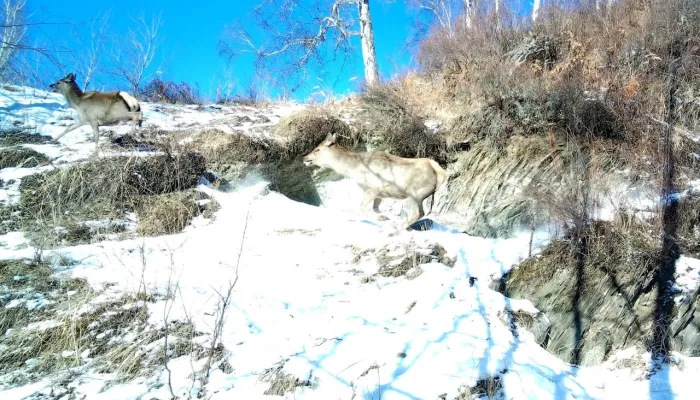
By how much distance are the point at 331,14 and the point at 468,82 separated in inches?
249

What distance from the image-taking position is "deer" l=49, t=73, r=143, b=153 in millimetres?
8422

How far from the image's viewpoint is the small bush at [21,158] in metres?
7.42

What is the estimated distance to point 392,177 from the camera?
6.93 metres

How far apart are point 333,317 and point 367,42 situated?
10933 millimetres

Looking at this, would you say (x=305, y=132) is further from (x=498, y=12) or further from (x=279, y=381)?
(x=279, y=381)

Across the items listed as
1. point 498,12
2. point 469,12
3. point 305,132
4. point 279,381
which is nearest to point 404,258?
point 279,381

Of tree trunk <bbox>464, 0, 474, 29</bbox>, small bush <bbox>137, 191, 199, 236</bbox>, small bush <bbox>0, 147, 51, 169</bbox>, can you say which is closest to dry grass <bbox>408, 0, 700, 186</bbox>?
tree trunk <bbox>464, 0, 474, 29</bbox>

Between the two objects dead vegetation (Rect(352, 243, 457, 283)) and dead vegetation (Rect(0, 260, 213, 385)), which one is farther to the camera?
dead vegetation (Rect(352, 243, 457, 283))

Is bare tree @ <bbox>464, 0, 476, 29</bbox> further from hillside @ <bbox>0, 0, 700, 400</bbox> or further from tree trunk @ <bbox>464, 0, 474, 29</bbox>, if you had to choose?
hillside @ <bbox>0, 0, 700, 400</bbox>

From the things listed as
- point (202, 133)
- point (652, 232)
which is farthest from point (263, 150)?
point (652, 232)

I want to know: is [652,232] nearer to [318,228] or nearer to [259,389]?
[318,228]

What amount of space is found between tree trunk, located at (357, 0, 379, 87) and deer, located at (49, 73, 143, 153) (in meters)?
6.79

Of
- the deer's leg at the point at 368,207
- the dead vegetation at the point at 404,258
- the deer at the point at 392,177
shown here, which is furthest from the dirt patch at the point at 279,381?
the deer's leg at the point at 368,207

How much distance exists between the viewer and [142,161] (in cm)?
773
